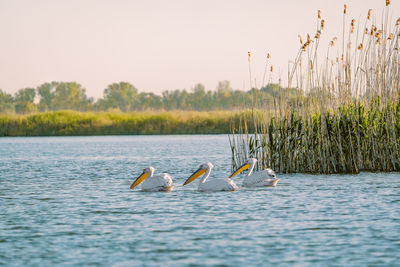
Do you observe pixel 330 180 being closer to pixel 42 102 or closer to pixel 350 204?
pixel 350 204

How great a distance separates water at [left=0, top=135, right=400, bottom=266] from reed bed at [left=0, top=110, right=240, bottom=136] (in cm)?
2759

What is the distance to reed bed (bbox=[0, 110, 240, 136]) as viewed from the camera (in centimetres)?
4241

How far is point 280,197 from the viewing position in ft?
37.0

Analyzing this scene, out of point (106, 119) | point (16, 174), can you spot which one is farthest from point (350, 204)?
point (106, 119)

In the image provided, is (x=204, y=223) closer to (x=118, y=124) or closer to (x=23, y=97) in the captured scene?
(x=118, y=124)

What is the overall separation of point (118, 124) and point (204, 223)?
35.5 m

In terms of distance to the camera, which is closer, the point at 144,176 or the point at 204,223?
the point at 204,223

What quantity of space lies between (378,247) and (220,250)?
1.72m

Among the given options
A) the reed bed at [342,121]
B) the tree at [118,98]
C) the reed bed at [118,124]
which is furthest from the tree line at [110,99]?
the reed bed at [342,121]

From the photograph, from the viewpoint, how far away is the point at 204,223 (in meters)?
8.75

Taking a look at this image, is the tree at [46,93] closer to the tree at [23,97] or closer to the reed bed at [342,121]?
the tree at [23,97]

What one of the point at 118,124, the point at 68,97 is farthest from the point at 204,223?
the point at 68,97

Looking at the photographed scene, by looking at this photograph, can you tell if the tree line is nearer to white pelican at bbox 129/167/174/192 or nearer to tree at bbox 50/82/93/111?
tree at bbox 50/82/93/111

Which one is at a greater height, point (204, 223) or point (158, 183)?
point (158, 183)
